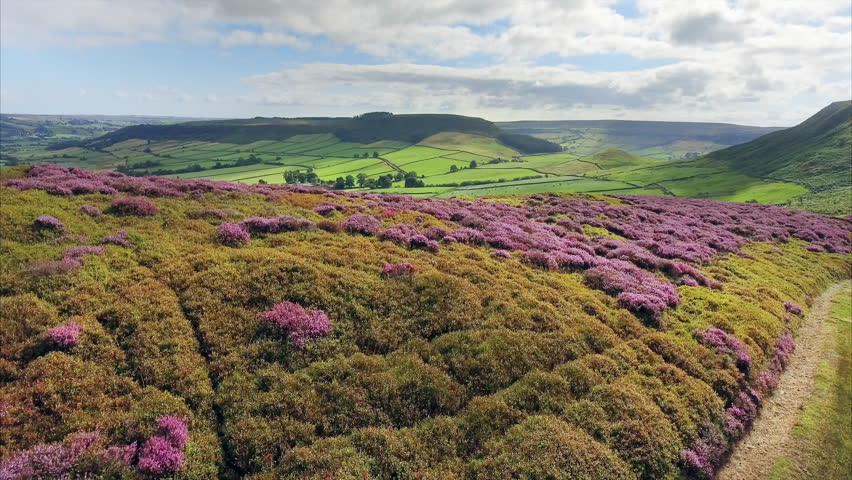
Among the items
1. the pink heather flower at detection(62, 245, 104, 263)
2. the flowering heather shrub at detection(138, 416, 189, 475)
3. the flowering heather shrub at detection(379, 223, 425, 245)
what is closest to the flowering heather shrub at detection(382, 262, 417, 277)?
the flowering heather shrub at detection(379, 223, 425, 245)

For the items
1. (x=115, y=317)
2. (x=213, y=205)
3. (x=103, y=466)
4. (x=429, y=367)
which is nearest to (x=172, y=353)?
(x=115, y=317)

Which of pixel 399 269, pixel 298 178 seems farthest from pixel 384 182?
pixel 399 269

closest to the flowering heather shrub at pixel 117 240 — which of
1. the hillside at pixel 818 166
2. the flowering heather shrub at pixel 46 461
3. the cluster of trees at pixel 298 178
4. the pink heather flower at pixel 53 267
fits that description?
the pink heather flower at pixel 53 267

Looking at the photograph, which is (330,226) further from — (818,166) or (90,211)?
(818,166)

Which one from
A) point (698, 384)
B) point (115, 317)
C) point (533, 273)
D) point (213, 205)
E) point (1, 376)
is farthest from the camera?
point (213, 205)

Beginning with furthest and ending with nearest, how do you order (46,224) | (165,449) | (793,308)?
(793,308) → (46,224) → (165,449)

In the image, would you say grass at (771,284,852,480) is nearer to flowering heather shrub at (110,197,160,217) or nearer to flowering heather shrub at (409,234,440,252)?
flowering heather shrub at (409,234,440,252)

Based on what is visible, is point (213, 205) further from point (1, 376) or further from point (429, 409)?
point (429, 409)
